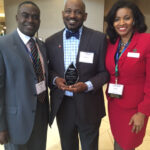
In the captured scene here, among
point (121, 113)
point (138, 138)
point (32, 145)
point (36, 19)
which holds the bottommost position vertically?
point (32, 145)

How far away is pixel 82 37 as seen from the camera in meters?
1.54

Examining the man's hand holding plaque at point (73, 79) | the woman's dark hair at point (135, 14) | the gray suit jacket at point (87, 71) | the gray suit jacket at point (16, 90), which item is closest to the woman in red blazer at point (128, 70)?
the woman's dark hair at point (135, 14)

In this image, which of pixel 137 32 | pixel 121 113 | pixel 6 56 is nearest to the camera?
pixel 6 56

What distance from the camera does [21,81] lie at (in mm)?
1295

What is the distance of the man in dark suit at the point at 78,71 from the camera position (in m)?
1.50

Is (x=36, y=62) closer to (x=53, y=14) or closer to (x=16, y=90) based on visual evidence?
(x=16, y=90)

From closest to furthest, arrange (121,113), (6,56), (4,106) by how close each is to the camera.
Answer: (6,56) < (4,106) < (121,113)

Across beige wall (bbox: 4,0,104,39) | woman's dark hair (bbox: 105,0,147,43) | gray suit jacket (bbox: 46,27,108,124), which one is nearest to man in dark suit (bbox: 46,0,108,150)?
gray suit jacket (bbox: 46,27,108,124)

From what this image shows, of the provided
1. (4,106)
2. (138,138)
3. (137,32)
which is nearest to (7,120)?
(4,106)

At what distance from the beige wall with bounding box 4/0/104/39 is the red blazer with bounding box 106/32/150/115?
12.2ft

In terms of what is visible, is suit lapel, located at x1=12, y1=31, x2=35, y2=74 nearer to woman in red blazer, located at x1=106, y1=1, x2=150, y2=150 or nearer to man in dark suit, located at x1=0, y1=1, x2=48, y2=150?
man in dark suit, located at x1=0, y1=1, x2=48, y2=150

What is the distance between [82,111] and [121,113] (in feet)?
1.32

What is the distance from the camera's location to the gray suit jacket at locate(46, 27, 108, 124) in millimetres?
1532

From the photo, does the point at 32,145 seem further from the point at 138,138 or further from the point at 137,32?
the point at 137,32
